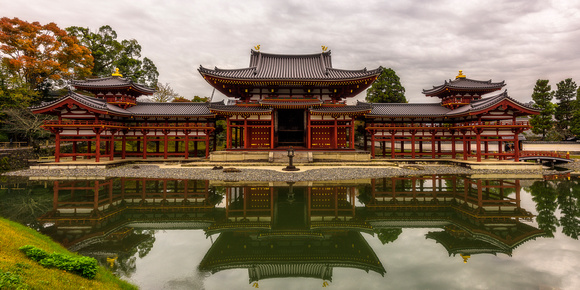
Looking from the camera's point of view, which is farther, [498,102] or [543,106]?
[543,106]

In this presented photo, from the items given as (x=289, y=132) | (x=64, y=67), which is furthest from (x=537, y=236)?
(x=64, y=67)

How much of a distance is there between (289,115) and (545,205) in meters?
21.1

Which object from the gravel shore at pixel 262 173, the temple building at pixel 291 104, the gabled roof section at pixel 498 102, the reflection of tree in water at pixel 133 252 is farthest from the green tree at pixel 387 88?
the reflection of tree in water at pixel 133 252

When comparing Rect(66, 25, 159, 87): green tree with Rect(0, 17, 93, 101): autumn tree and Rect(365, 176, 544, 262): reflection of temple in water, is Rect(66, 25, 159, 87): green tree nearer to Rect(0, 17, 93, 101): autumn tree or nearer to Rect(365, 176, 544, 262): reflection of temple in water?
Rect(0, 17, 93, 101): autumn tree

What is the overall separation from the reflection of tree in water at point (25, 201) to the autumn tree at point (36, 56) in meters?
21.9

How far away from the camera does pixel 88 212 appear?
9844mm

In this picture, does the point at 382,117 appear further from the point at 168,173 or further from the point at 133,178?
the point at 133,178

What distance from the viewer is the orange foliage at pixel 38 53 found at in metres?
28.9

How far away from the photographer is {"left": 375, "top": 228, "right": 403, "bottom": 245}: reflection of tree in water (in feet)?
23.7

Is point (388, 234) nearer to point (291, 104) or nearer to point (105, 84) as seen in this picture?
point (291, 104)

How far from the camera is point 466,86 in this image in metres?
26.8

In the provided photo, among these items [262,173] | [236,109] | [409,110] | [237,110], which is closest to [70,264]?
[262,173]

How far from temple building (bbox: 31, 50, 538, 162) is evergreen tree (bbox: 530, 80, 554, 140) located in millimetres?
16214

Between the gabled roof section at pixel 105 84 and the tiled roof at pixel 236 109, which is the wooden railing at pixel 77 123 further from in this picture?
the tiled roof at pixel 236 109
